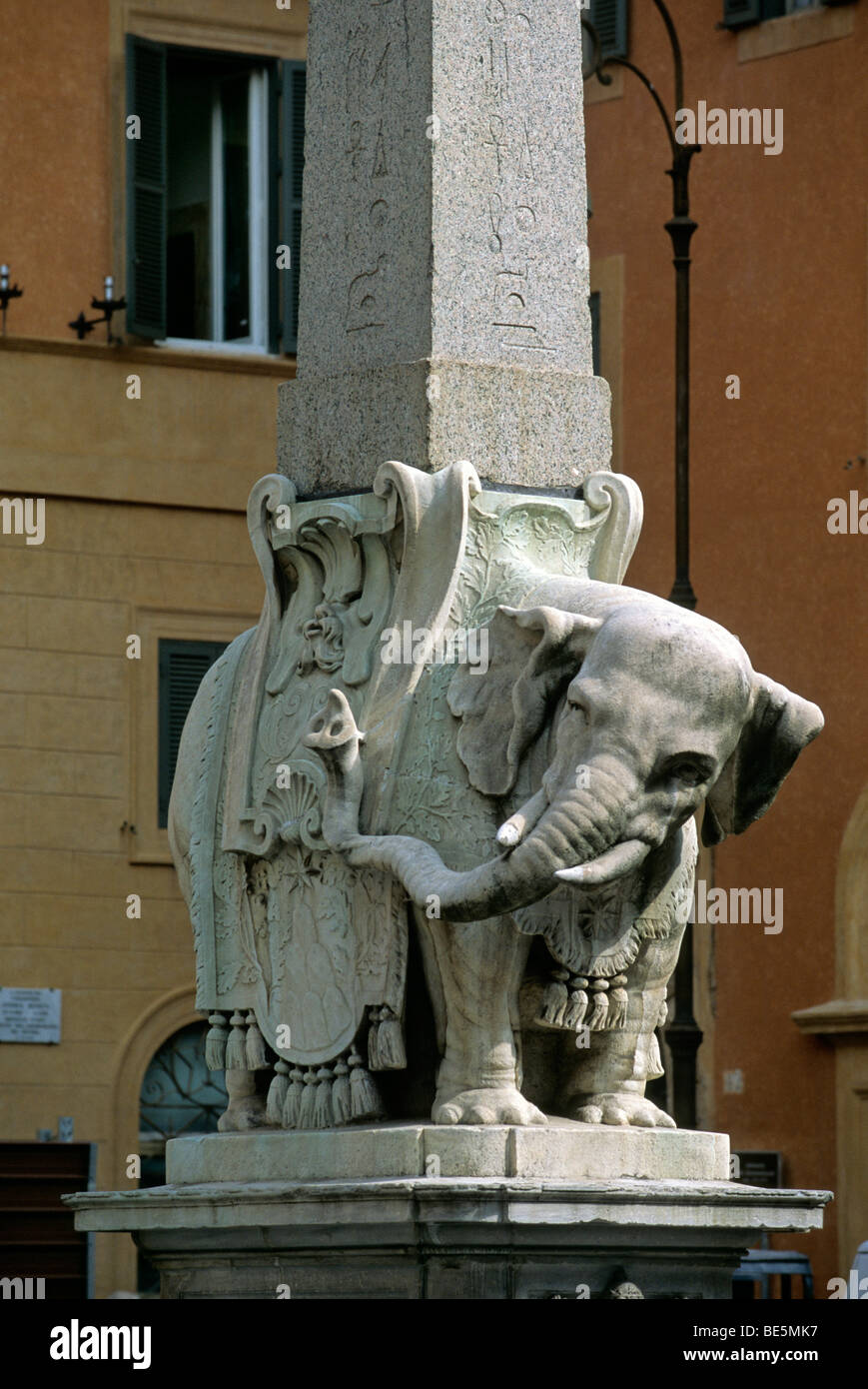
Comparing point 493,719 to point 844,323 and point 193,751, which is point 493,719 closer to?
point 193,751

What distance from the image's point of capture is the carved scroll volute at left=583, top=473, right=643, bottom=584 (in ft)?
29.0

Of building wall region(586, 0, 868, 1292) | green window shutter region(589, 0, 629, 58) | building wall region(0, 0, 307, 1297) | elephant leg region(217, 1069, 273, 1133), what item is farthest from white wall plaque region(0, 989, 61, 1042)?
elephant leg region(217, 1069, 273, 1133)

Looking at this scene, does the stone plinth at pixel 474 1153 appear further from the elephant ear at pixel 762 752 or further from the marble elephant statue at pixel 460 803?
the elephant ear at pixel 762 752

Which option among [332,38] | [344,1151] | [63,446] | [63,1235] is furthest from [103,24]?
[344,1151]

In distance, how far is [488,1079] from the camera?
829 cm

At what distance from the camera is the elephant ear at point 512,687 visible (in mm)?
8297

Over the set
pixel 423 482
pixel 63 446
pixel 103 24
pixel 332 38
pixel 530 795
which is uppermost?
pixel 103 24

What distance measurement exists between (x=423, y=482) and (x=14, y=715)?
14953 millimetres

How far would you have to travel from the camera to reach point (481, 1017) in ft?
27.2

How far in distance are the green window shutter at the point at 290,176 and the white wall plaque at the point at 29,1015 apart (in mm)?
4665

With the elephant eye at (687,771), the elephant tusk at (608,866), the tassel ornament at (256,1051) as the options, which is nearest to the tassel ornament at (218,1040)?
the tassel ornament at (256,1051)

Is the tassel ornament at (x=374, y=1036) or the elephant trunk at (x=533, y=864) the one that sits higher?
the elephant trunk at (x=533, y=864)

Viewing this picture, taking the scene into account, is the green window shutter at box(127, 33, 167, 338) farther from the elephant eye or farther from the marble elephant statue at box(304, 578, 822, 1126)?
the elephant eye

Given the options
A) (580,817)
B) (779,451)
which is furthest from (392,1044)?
(779,451)
